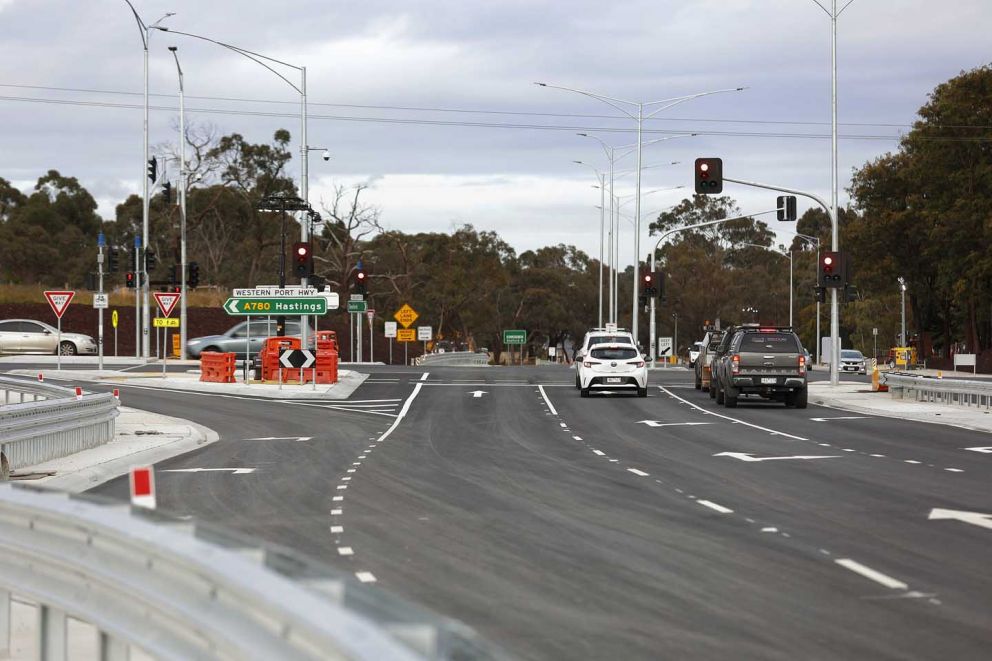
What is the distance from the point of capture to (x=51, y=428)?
18.8 meters

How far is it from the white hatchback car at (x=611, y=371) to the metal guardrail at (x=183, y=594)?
106 feet

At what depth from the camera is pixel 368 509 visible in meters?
14.0

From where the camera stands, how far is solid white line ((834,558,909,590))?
955 cm

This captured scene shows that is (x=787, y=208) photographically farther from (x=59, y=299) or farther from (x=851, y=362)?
(x=851, y=362)

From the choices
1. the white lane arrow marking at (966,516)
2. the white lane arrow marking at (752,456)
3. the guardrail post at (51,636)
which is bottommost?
the white lane arrow marking at (752,456)

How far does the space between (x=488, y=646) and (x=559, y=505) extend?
10611 mm

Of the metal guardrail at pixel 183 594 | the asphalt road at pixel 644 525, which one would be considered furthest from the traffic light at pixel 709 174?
the metal guardrail at pixel 183 594

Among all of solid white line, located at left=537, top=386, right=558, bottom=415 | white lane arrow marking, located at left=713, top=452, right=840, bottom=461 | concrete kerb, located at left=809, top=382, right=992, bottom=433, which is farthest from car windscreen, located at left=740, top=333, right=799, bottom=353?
white lane arrow marking, located at left=713, top=452, right=840, bottom=461

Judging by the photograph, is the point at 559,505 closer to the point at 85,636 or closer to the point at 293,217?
the point at 85,636

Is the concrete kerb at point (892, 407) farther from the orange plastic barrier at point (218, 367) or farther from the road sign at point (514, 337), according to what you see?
the road sign at point (514, 337)

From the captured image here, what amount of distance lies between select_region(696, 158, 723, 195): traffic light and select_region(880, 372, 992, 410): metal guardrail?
718cm

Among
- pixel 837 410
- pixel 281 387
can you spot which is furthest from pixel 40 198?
pixel 837 410

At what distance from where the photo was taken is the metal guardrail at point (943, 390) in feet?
108

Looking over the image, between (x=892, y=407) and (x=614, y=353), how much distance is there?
8467 mm
